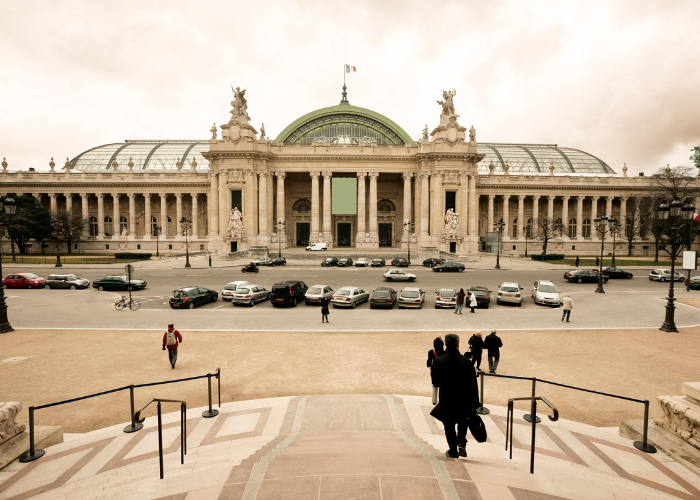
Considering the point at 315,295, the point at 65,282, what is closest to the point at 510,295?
the point at 315,295

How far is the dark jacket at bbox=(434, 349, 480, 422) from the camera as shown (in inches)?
225

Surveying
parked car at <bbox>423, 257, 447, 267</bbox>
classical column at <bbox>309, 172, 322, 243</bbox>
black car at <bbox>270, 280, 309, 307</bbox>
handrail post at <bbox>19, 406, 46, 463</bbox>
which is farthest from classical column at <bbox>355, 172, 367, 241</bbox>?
handrail post at <bbox>19, 406, 46, 463</bbox>

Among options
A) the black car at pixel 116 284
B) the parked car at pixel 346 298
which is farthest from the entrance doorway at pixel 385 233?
the parked car at pixel 346 298

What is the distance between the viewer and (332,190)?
66.1 metres

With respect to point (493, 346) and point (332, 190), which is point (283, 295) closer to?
point (493, 346)

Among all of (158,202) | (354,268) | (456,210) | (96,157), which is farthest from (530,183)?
(96,157)

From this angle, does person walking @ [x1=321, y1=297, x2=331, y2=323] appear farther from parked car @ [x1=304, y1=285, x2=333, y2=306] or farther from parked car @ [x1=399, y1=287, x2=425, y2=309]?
parked car @ [x1=399, y1=287, x2=425, y2=309]

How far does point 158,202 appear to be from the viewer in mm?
75688

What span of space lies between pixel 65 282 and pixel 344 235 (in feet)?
162

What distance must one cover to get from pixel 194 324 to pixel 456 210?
54.1 metres

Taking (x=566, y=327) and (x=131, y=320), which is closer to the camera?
(x=566, y=327)

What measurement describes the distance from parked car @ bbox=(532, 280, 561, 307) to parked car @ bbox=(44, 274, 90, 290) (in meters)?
35.4

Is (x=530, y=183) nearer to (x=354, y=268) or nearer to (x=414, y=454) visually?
(x=354, y=268)

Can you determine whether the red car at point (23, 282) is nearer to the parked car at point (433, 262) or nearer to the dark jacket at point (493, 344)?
the dark jacket at point (493, 344)
